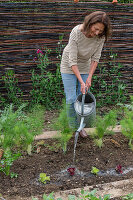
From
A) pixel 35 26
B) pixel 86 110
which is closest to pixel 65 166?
pixel 86 110

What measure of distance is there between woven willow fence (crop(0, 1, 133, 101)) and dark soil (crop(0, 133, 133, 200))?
5.03 feet

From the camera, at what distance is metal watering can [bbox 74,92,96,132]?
267 centimetres

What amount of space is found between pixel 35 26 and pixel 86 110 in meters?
1.75

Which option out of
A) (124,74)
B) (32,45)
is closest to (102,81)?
(124,74)

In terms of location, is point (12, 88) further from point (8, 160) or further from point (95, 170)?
point (95, 170)

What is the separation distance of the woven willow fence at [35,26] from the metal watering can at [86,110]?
1323mm

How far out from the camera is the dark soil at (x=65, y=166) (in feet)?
7.58

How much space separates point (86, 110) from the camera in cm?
284

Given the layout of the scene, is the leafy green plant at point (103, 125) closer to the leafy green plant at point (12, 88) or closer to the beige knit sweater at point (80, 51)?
the beige knit sweater at point (80, 51)

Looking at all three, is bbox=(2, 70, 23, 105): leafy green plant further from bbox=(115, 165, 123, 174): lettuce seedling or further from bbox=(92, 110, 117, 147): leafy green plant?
bbox=(115, 165, 123, 174): lettuce seedling

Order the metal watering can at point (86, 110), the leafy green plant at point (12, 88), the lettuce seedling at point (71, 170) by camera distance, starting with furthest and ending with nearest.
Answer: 1. the leafy green plant at point (12, 88)
2. the metal watering can at point (86, 110)
3. the lettuce seedling at point (71, 170)

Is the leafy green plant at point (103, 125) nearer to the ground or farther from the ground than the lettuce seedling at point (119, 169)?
farther from the ground

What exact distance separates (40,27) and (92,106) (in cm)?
172

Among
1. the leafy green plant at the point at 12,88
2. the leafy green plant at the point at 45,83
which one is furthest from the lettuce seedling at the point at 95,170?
the leafy green plant at the point at 12,88
